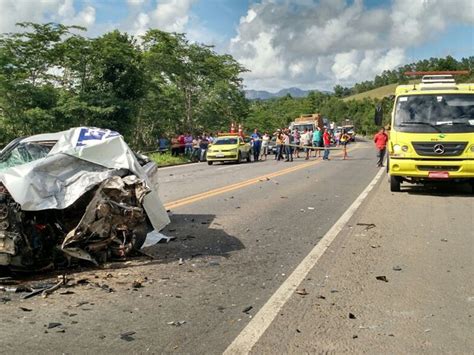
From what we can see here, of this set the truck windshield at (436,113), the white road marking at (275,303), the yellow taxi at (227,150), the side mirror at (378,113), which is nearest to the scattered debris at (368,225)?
the white road marking at (275,303)

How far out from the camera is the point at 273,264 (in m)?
6.45

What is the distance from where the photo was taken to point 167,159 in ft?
96.5

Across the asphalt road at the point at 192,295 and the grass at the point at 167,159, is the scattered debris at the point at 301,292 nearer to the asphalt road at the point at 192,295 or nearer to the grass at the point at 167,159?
the asphalt road at the point at 192,295

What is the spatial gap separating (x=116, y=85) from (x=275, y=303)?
83.6ft

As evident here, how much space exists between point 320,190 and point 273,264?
7.89 m

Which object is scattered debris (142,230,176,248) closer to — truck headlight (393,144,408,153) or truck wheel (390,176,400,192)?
truck headlight (393,144,408,153)

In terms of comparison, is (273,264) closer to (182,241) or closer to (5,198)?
(182,241)

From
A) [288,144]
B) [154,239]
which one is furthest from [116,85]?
[154,239]

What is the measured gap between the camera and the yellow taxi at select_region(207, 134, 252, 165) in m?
27.9

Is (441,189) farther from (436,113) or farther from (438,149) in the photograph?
(436,113)

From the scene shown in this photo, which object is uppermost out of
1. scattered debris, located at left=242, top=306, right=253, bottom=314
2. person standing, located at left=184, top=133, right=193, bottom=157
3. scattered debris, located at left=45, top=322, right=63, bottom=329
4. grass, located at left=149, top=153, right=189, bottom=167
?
scattered debris, located at left=45, top=322, right=63, bottom=329

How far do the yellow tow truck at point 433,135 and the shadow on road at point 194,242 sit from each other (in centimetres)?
534

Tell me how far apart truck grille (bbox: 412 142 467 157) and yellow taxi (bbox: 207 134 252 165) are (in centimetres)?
1617

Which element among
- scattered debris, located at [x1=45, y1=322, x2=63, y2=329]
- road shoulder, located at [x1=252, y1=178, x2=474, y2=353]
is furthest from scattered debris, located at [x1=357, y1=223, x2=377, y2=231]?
scattered debris, located at [x1=45, y1=322, x2=63, y2=329]
